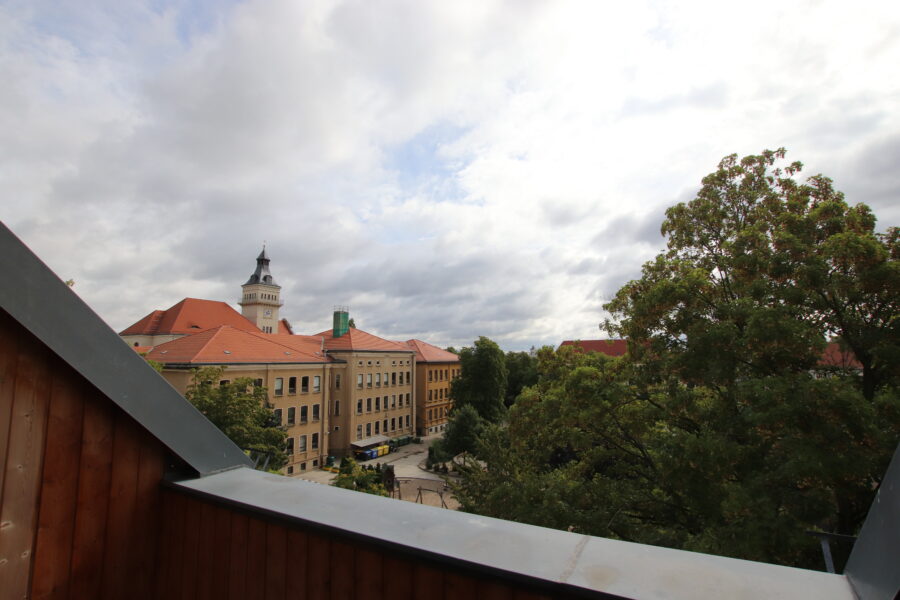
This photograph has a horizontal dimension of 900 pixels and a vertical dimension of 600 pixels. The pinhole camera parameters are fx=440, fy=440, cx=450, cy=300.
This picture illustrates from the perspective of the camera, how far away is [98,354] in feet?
Result: 6.49

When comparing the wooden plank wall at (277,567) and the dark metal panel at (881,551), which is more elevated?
the dark metal panel at (881,551)

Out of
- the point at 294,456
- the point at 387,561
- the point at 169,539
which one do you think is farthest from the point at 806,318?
the point at 294,456

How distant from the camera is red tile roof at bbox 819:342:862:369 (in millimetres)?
7577

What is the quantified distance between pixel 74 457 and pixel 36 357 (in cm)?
48

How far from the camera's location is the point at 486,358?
4341 centimetres

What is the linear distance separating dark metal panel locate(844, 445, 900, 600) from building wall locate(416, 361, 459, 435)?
169ft

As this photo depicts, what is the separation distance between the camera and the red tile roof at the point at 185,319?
1881 inches

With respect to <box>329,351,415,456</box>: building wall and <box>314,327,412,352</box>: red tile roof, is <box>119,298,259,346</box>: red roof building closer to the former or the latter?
<box>314,327,412,352</box>: red tile roof

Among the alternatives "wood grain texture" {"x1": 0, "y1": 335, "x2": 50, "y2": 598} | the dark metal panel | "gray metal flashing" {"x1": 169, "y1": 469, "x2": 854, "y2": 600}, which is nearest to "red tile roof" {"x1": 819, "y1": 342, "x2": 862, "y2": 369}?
the dark metal panel

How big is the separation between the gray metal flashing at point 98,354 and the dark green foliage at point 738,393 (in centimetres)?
709

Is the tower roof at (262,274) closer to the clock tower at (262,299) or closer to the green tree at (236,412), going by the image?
the clock tower at (262,299)

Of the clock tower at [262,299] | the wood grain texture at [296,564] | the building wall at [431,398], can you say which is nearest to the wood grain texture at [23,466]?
the wood grain texture at [296,564]

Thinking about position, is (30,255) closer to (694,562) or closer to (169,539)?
(169,539)

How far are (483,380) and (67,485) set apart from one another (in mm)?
42622
